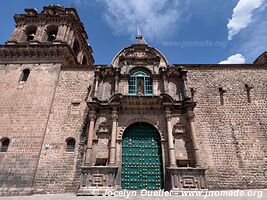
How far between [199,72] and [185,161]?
20.9ft

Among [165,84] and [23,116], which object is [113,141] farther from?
[23,116]

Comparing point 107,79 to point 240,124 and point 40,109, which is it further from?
point 240,124

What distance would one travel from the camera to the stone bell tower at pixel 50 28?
15039 mm

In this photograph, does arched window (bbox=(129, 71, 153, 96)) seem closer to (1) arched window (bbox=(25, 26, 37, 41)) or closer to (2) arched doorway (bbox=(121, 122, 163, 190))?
(2) arched doorway (bbox=(121, 122, 163, 190))

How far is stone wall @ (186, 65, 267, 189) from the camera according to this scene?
32.0ft

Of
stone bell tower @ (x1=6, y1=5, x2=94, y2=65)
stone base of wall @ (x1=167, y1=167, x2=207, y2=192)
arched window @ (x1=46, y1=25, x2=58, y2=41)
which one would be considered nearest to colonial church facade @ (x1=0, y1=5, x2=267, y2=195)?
stone base of wall @ (x1=167, y1=167, x2=207, y2=192)

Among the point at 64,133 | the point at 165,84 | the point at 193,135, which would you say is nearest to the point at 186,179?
the point at 193,135

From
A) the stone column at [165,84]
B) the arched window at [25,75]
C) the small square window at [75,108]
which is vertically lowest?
the small square window at [75,108]

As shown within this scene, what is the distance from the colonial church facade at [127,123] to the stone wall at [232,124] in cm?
5

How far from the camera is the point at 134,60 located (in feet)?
42.5

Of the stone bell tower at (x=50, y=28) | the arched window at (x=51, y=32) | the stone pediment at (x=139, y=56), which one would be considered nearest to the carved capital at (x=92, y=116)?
the stone pediment at (x=139, y=56)

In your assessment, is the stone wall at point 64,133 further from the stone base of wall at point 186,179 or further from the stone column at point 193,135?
the stone column at point 193,135

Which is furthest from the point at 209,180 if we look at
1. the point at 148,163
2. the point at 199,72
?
the point at 199,72

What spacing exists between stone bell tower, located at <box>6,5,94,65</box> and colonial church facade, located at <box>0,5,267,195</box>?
1062 mm
